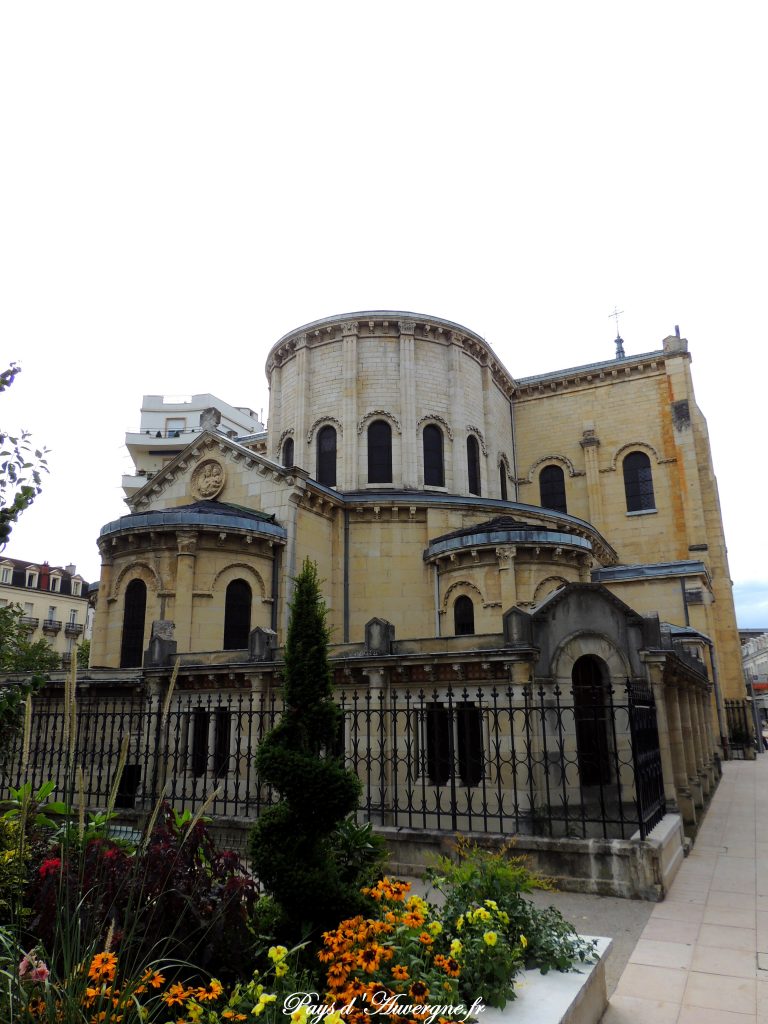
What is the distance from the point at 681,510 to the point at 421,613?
1477 centimetres

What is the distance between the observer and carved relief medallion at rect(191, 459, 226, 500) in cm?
2308

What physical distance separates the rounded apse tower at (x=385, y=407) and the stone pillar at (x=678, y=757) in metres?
14.9

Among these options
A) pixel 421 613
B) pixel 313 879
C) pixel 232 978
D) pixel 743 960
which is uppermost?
pixel 421 613

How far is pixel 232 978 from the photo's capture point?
4496 millimetres

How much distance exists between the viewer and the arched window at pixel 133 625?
19.4 m

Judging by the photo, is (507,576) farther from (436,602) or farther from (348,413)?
(348,413)

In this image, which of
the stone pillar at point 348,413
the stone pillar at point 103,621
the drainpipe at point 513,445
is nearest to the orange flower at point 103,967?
the stone pillar at point 103,621

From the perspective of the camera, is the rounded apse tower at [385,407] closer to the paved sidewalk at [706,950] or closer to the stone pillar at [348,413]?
the stone pillar at [348,413]

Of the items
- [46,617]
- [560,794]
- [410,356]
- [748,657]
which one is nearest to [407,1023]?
[560,794]

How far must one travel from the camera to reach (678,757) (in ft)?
40.9

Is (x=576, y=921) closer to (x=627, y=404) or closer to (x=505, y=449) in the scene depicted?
(x=505, y=449)

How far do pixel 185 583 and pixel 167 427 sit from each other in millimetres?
51221

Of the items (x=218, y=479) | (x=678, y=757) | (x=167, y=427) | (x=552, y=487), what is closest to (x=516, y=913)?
(x=678, y=757)

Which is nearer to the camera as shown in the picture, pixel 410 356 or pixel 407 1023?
pixel 407 1023
